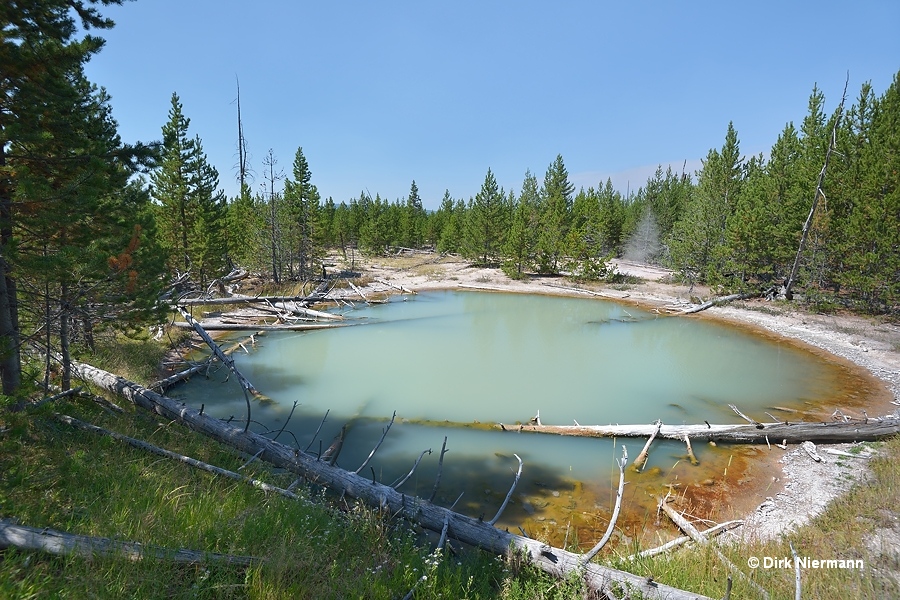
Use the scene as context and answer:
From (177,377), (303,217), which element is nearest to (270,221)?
(303,217)

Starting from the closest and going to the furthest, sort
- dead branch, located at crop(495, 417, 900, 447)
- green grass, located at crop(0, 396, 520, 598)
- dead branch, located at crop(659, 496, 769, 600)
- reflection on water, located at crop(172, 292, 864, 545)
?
green grass, located at crop(0, 396, 520, 598), dead branch, located at crop(659, 496, 769, 600), reflection on water, located at crop(172, 292, 864, 545), dead branch, located at crop(495, 417, 900, 447)

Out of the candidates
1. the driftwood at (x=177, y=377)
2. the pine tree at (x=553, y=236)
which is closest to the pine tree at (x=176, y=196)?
the driftwood at (x=177, y=377)

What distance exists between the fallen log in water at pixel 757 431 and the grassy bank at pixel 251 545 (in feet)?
10.7

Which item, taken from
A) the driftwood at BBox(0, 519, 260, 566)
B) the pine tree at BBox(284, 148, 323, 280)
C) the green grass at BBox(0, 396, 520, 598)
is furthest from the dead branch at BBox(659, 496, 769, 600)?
the pine tree at BBox(284, 148, 323, 280)

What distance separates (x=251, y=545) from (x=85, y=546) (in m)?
1.20

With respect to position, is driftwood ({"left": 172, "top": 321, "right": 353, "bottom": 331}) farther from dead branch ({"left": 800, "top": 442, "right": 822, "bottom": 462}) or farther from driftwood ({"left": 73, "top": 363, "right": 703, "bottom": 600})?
dead branch ({"left": 800, "top": 442, "right": 822, "bottom": 462})

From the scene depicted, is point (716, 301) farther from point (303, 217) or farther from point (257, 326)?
point (303, 217)

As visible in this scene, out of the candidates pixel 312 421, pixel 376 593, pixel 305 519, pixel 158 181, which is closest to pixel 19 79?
pixel 305 519

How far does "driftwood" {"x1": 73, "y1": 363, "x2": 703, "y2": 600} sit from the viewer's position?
153 inches

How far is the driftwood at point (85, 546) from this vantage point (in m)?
2.96

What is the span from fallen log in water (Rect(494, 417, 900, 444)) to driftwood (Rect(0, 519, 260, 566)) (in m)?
7.37

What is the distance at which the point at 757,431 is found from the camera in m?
9.09

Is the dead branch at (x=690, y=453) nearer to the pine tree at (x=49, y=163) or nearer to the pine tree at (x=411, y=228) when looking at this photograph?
the pine tree at (x=49, y=163)

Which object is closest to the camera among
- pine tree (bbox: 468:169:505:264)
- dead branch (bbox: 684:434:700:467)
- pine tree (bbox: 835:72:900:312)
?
dead branch (bbox: 684:434:700:467)
